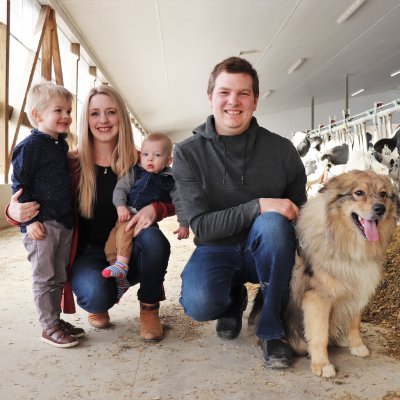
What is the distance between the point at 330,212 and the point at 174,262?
7.18 feet

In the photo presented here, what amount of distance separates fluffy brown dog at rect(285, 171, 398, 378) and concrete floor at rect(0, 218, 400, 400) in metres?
0.13

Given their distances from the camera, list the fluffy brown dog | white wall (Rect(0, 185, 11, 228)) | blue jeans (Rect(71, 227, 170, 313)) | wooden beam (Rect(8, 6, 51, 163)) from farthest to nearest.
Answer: wooden beam (Rect(8, 6, 51, 163)) → white wall (Rect(0, 185, 11, 228)) → blue jeans (Rect(71, 227, 170, 313)) → the fluffy brown dog

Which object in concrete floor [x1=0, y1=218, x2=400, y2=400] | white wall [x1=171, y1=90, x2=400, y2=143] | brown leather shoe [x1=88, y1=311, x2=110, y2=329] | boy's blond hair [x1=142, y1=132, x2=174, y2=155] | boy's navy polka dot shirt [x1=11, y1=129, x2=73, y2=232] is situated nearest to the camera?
concrete floor [x1=0, y1=218, x2=400, y2=400]

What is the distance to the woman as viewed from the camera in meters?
2.05

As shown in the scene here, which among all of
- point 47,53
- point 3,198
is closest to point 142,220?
point 3,198

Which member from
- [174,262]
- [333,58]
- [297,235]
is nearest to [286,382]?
[297,235]

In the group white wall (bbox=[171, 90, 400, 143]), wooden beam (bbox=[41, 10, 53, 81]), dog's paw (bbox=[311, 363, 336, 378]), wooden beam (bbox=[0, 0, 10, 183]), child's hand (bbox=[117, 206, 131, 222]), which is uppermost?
white wall (bbox=[171, 90, 400, 143])

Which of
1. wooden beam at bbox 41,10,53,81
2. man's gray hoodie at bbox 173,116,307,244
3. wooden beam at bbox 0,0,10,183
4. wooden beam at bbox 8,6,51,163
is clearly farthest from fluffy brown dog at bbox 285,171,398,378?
wooden beam at bbox 41,10,53,81

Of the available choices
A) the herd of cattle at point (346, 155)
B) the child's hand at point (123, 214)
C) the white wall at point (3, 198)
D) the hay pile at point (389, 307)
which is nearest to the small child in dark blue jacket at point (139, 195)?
the child's hand at point (123, 214)

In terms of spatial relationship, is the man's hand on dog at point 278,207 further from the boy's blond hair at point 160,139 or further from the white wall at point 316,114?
the white wall at point 316,114

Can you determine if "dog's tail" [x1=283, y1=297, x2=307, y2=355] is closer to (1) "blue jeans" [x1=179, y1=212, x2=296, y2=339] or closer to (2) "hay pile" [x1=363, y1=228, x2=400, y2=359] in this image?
(1) "blue jeans" [x1=179, y1=212, x2=296, y2=339]

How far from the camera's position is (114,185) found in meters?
2.22

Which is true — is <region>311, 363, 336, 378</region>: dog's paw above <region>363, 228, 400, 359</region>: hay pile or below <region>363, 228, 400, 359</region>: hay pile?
below

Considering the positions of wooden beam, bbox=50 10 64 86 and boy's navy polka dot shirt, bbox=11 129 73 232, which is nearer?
boy's navy polka dot shirt, bbox=11 129 73 232
